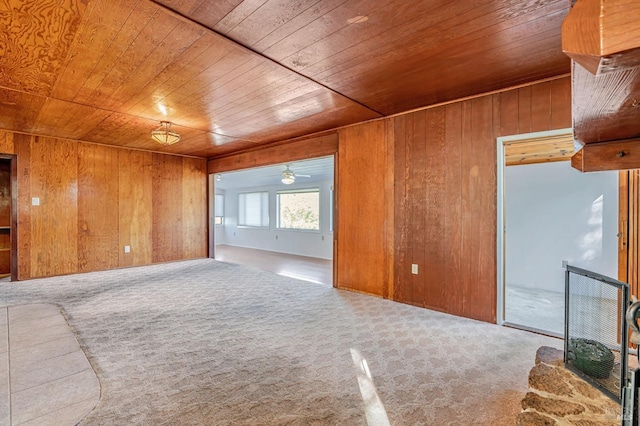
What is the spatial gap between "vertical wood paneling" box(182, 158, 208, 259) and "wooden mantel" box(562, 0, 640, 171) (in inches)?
269

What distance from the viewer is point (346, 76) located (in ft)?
8.71

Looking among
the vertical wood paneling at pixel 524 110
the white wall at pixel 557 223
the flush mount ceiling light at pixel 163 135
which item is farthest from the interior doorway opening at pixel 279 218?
the vertical wood paneling at pixel 524 110

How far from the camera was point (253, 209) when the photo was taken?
32.8 feet

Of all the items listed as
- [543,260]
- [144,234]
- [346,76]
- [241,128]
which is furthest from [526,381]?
[144,234]

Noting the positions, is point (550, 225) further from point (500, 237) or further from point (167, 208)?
point (167, 208)

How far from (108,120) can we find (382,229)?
3.94 metres

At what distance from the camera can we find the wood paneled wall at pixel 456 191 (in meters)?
2.86

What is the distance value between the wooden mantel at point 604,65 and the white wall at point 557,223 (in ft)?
13.5

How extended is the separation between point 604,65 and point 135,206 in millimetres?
6791

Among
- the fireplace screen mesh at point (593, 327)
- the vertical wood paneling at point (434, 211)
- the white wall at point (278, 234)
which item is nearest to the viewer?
the fireplace screen mesh at point (593, 327)

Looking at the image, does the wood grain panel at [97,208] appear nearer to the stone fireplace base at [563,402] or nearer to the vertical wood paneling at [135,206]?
the vertical wood paneling at [135,206]

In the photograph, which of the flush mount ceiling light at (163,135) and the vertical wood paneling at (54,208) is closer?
the flush mount ceiling light at (163,135)

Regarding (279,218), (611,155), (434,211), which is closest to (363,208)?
(434,211)

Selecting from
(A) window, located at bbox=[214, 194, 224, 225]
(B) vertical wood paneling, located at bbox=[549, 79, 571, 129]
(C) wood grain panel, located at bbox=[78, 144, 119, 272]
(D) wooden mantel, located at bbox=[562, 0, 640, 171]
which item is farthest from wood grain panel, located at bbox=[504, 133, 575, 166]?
(A) window, located at bbox=[214, 194, 224, 225]
